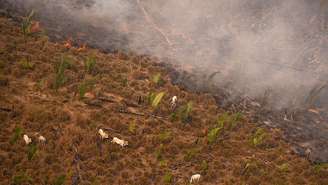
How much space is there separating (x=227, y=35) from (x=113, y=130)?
8756 millimetres

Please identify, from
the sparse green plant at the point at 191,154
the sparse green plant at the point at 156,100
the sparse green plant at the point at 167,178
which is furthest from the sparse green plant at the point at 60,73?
the sparse green plant at the point at 167,178

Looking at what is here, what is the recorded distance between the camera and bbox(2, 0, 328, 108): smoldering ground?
39.7ft

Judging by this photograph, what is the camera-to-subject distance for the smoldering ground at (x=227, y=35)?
1209 centimetres

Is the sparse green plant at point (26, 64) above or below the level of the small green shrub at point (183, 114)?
above

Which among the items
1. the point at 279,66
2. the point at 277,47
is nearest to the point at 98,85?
the point at 279,66

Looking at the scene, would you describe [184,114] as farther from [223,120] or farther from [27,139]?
[27,139]

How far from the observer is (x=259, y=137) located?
8695 millimetres

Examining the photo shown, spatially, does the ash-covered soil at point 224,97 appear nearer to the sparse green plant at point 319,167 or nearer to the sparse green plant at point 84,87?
the sparse green plant at point 319,167

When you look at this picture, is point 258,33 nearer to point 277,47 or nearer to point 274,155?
point 277,47

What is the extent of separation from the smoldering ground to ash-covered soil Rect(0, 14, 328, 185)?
6.62ft

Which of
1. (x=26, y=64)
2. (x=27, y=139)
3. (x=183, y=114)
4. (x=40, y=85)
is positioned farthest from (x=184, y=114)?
(x=26, y=64)

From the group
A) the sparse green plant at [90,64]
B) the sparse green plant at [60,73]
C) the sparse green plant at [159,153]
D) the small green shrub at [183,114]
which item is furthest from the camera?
the sparse green plant at [90,64]

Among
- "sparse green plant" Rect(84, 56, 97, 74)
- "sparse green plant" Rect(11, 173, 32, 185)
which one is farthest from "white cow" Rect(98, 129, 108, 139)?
"sparse green plant" Rect(84, 56, 97, 74)

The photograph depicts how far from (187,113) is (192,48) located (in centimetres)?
511
